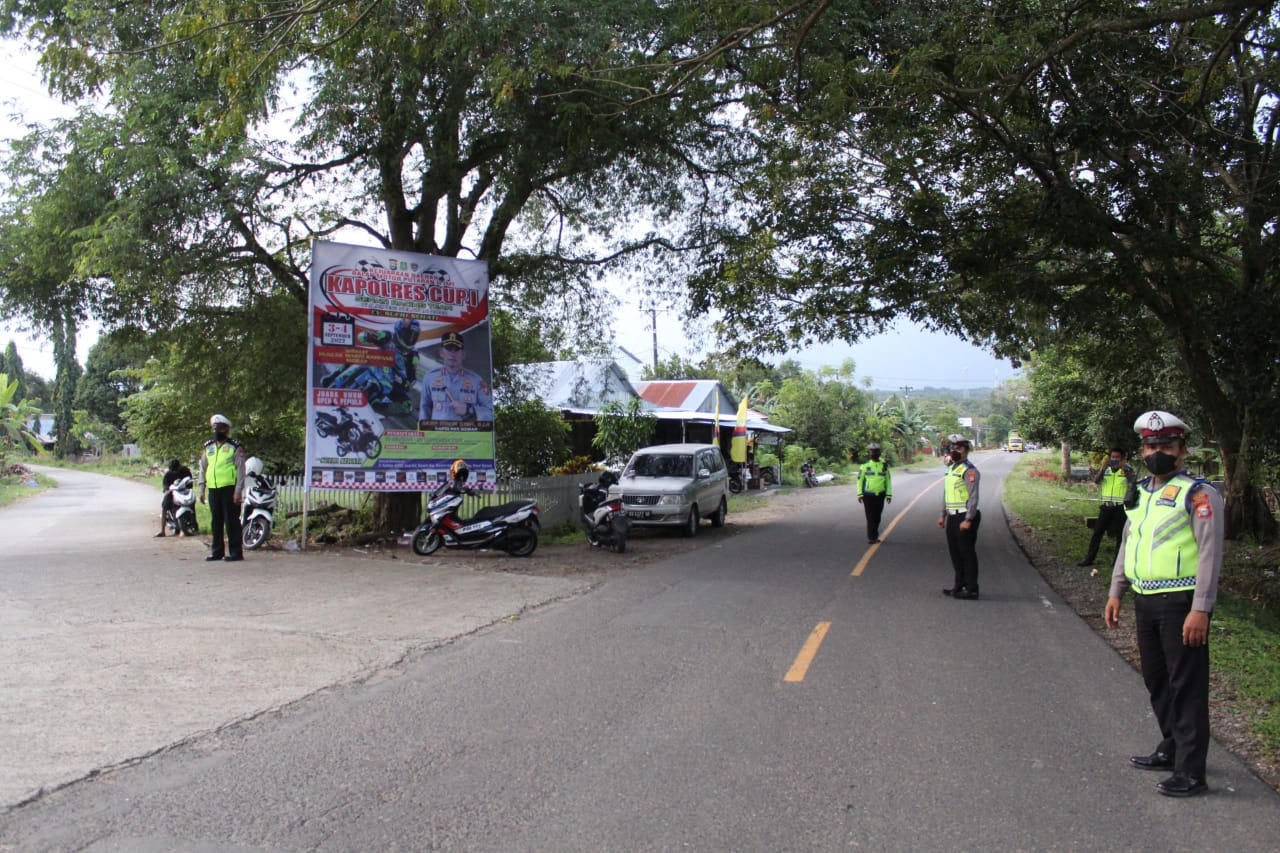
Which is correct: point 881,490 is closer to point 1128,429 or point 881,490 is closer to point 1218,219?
point 1218,219

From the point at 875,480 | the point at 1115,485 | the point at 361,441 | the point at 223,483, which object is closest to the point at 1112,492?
the point at 1115,485

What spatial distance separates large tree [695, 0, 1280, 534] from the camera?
1043 centimetres

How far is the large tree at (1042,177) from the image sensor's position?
10.4 m

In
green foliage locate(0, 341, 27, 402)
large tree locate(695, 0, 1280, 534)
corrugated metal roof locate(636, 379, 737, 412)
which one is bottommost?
corrugated metal roof locate(636, 379, 737, 412)

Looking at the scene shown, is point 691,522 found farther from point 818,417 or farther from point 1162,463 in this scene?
point 818,417

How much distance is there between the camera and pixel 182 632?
794 cm

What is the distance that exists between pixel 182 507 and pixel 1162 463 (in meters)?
15.5

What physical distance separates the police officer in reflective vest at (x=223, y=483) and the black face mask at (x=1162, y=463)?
36.4ft

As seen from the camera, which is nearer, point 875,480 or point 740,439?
point 875,480

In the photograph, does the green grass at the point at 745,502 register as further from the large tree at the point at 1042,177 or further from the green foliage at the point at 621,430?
the large tree at the point at 1042,177

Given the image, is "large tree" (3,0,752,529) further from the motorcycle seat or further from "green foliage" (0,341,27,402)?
"green foliage" (0,341,27,402)

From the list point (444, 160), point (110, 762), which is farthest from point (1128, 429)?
point (110, 762)

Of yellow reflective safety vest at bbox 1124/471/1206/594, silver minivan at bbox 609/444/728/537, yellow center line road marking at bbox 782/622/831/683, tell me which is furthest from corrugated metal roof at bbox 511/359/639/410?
yellow reflective safety vest at bbox 1124/471/1206/594

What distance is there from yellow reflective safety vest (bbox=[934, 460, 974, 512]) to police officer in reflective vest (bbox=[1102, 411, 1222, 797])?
498 centimetres
